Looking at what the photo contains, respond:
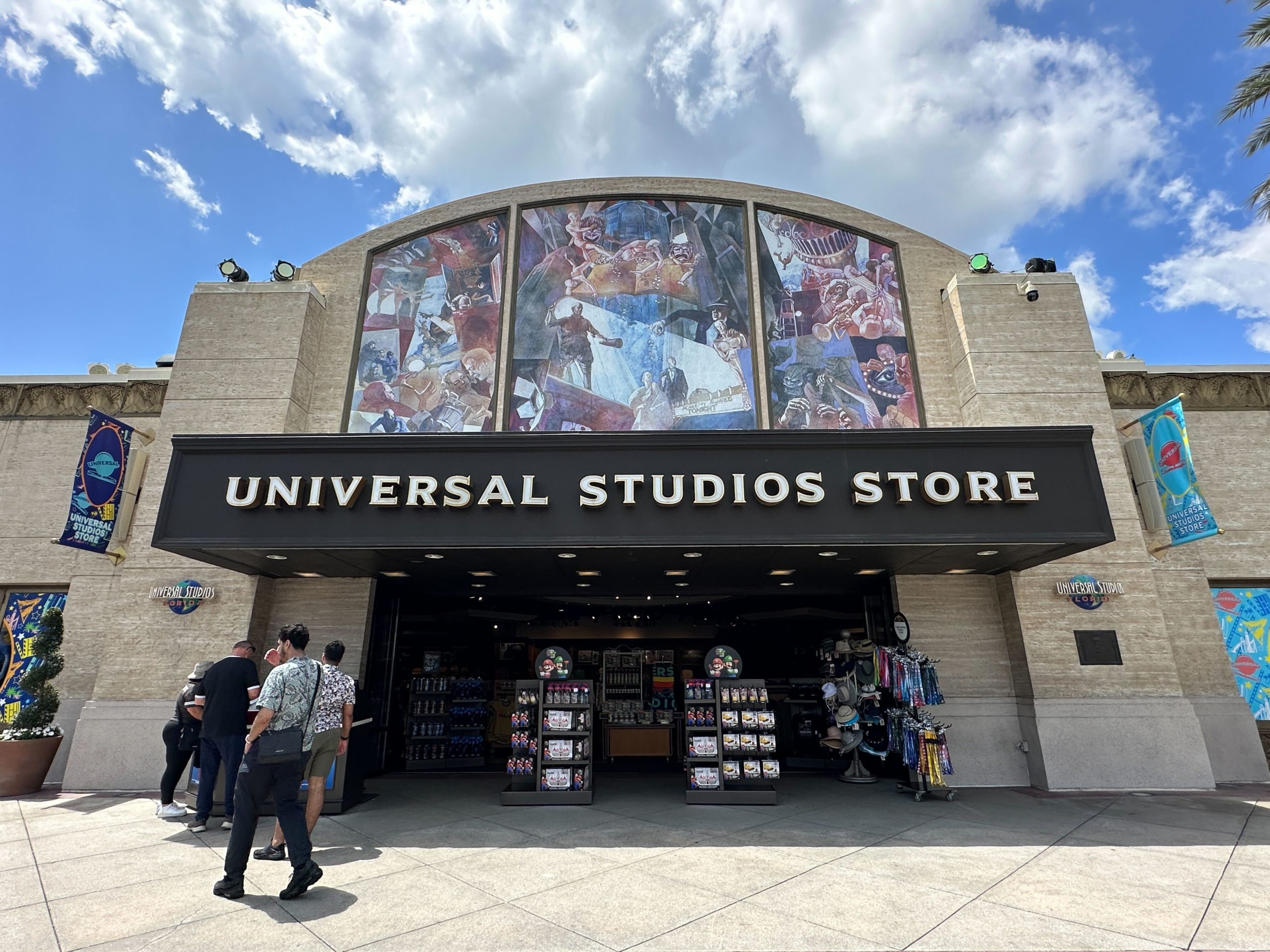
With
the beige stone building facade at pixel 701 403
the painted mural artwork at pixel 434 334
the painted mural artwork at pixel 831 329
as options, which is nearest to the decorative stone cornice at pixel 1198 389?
the beige stone building facade at pixel 701 403

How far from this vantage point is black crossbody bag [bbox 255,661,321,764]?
5.28 m

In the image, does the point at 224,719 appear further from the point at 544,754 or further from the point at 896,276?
the point at 896,276

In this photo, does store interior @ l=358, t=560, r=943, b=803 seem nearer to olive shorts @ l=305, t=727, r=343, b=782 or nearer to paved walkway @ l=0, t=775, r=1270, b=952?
paved walkway @ l=0, t=775, r=1270, b=952

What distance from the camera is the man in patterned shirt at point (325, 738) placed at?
6297 millimetres

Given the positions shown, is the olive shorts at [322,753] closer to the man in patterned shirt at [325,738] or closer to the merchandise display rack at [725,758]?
the man in patterned shirt at [325,738]

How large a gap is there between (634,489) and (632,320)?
572 centimetres

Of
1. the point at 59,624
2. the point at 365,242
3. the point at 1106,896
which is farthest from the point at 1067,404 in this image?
the point at 59,624

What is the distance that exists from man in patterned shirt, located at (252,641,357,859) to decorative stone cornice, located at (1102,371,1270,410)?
15437mm

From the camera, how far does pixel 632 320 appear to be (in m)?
13.6

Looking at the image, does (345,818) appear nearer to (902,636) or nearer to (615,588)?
(615,588)

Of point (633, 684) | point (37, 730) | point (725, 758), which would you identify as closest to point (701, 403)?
point (725, 758)

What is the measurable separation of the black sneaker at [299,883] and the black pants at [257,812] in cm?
5

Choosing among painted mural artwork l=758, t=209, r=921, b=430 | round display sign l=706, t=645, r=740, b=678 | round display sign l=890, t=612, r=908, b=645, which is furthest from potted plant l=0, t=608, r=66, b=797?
round display sign l=890, t=612, r=908, b=645

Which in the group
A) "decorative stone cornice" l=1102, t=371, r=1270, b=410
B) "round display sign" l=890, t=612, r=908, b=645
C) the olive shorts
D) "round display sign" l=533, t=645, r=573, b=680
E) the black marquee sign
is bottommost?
the olive shorts
